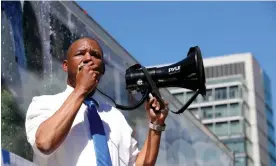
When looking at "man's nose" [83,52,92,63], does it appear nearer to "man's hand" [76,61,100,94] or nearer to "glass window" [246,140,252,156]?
"man's hand" [76,61,100,94]

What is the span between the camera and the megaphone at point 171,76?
2.75 m

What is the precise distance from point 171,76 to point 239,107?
218ft

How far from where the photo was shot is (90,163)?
250 centimetres

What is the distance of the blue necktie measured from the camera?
2.47 m

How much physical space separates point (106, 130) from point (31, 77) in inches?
107

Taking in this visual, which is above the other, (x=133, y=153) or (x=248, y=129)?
(x=133, y=153)

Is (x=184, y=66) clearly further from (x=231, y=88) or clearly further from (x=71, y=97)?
(x=231, y=88)

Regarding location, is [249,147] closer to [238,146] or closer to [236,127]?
[238,146]

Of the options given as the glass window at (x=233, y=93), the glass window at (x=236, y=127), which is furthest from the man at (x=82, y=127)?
the glass window at (x=233, y=93)

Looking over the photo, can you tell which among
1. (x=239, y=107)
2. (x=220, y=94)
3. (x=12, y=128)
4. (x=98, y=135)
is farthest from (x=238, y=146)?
(x=98, y=135)

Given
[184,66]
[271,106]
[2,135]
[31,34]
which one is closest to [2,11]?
[31,34]

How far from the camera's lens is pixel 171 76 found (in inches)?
109

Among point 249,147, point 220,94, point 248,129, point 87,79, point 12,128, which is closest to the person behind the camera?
point 87,79

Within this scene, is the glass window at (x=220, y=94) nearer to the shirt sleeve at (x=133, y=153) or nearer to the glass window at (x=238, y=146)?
the glass window at (x=238, y=146)
